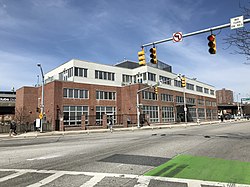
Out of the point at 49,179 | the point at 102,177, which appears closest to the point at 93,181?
the point at 102,177

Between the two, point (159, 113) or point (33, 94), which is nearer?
point (33, 94)

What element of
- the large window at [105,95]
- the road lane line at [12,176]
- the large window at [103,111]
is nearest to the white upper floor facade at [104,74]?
the large window at [105,95]

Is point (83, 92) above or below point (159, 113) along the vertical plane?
above

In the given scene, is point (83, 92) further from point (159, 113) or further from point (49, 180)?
point (49, 180)

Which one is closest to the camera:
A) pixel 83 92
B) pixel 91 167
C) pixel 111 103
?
pixel 91 167

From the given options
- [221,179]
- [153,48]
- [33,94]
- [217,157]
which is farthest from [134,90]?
[221,179]

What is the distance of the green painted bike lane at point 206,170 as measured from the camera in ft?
19.9

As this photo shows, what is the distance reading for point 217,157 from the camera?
8961mm

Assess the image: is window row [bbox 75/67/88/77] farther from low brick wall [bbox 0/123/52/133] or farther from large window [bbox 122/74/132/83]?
low brick wall [bbox 0/123/52/133]

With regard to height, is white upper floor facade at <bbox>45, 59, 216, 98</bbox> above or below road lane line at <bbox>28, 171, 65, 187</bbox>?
above

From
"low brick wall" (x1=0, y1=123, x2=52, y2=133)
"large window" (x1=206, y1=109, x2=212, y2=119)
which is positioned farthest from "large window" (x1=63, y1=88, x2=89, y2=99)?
"large window" (x1=206, y1=109, x2=212, y2=119)

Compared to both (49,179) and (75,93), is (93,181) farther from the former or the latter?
(75,93)

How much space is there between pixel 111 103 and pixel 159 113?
11.3 metres

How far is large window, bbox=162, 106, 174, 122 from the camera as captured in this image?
49.1m
